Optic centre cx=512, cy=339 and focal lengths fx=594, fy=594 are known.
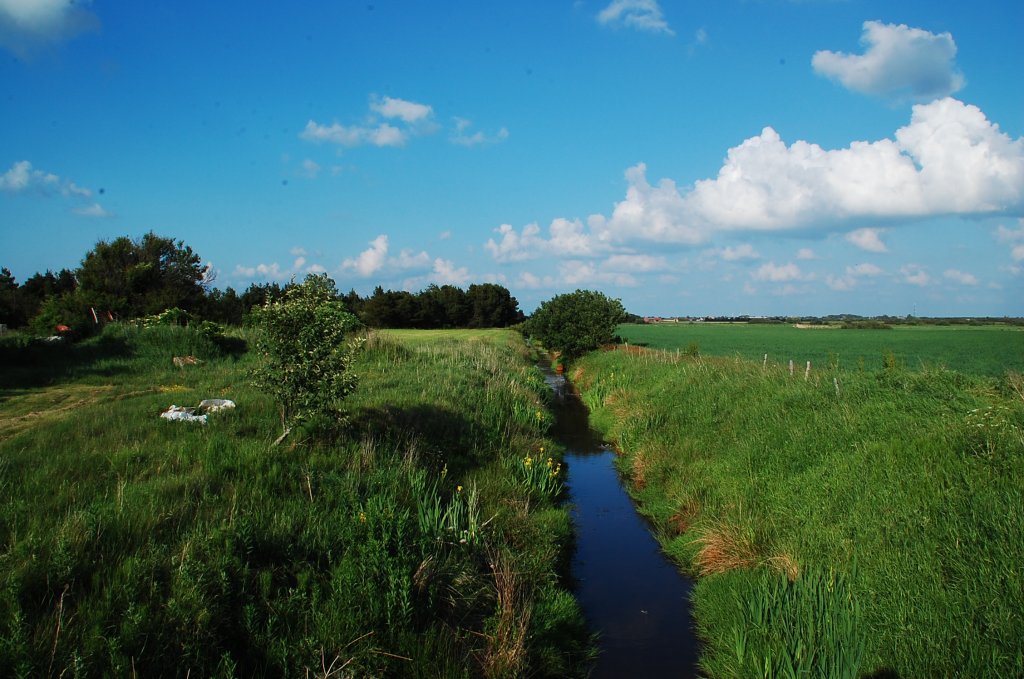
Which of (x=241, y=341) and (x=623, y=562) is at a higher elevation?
(x=241, y=341)

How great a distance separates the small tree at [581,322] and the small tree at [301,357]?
29.8m

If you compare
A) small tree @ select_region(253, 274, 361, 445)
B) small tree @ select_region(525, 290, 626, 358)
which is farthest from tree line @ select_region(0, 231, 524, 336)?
small tree @ select_region(525, 290, 626, 358)

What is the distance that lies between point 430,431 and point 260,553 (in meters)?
6.22

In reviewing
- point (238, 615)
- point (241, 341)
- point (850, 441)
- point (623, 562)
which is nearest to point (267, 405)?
point (238, 615)

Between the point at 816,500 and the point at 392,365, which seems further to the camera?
the point at 392,365

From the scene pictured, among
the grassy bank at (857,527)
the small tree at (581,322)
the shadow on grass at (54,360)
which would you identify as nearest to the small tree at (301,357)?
the grassy bank at (857,527)

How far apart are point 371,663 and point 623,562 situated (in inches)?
217

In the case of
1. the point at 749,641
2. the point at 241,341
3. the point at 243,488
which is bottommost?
the point at 749,641

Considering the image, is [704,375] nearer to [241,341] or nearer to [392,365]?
[392,365]

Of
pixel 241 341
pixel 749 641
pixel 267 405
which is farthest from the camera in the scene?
pixel 241 341

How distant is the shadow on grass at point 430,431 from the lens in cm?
1077

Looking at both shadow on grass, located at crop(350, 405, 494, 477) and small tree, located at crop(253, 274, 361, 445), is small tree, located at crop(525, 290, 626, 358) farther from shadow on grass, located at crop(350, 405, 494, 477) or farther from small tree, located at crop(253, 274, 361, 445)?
small tree, located at crop(253, 274, 361, 445)

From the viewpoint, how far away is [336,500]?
25.0 feet

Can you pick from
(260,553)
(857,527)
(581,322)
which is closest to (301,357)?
(260,553)
